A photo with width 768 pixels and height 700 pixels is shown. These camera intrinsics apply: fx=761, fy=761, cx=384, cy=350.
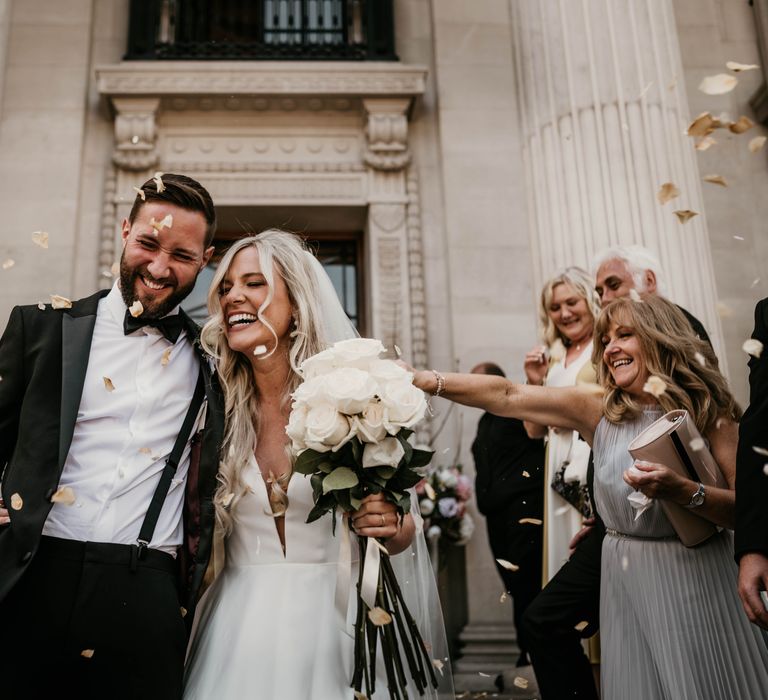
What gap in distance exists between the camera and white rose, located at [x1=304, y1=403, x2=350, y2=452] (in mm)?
Result: 2096

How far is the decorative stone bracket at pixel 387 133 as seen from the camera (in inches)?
283

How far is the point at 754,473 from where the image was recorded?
6.98ft

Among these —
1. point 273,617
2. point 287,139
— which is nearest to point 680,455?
point 273,617

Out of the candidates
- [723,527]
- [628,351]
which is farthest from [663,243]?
[723,527]

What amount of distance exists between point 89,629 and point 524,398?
171cm

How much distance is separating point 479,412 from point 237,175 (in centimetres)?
316

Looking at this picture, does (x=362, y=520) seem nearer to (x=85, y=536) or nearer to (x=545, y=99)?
(x=85, y=536)

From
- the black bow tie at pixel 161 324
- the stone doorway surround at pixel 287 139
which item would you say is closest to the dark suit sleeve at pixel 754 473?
the black bow tie at pixel 161 324

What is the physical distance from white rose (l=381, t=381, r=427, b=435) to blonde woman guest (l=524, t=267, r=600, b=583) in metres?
1.78

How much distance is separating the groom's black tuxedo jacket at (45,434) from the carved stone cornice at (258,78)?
516 centimetres

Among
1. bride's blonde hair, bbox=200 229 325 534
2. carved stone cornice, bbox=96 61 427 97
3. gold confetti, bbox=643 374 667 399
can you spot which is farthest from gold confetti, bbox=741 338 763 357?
carved stone cornice, bbox=96 61 427 97

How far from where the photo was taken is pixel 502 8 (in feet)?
25.2

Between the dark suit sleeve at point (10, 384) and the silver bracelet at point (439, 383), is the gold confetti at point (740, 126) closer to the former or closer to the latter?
the silver bracelet at point (439, 383)

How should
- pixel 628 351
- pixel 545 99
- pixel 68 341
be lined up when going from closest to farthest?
1. pixel 68 341
2. pixel 628 351
3. pixel 545 99
